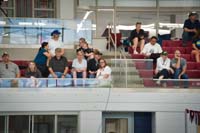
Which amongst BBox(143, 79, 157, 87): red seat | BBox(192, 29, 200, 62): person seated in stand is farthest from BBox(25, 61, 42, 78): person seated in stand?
BBox(192, 29, 200, 62): person seated in stand

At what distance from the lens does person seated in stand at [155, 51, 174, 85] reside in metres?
16.7

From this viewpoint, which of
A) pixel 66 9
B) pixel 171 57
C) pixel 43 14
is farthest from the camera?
pixel 43 14

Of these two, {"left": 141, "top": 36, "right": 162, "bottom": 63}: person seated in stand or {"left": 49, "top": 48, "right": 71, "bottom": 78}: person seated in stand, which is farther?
{"left": 141, "top": 36, "right": 162, "bottom": 63}: person seated in stand

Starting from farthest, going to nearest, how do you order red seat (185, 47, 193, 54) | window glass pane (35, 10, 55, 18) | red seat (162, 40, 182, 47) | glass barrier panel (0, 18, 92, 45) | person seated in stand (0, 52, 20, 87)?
window glass pane (35, 10, 55, 18)
glass barrier panel (0, 18, 92, 45)
red seat (162, 40, 182, 47)
red seat (185, 47, 193, 54)
person seated in stand (0, 52, 20, 87)

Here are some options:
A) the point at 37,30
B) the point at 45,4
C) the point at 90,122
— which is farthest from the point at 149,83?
the point at 45,4

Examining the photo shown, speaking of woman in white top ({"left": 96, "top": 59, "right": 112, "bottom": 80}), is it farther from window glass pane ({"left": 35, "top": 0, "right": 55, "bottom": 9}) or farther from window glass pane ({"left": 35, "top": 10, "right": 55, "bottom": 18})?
window glass pane ({"left": 35, "top": 0, "right": 55, "bottom": 9})

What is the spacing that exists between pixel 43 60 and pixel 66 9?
20.5ft

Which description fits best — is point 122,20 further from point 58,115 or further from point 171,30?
point 58,115

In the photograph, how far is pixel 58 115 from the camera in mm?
17141

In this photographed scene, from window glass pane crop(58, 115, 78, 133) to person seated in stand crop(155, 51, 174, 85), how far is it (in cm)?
285

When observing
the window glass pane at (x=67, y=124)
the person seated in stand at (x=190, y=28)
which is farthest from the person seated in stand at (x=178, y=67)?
the window glass pane at (x=67, y=124)

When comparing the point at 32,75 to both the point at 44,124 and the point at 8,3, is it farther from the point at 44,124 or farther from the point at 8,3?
the point at 8,3

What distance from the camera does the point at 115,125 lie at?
17703 millimetres

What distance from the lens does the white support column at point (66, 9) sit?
23.3 meters
